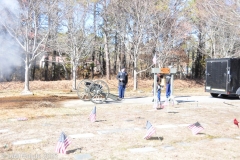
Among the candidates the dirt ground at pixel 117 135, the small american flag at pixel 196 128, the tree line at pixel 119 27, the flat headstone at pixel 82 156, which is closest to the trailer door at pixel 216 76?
the tree line at pixel 119 27

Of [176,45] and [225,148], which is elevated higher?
[176,45]

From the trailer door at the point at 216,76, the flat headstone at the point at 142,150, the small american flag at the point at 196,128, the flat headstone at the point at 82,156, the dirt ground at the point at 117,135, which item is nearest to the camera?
the flat headstone at the point at 82,156

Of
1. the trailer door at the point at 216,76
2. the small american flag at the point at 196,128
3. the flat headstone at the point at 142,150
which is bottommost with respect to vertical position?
Answer: the flat headstone at the point at 142,150

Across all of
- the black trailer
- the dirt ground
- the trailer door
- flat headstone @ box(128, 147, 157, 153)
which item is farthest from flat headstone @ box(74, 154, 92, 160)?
the trailer door

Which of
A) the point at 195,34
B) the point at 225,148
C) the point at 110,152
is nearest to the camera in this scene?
the point at 110,152

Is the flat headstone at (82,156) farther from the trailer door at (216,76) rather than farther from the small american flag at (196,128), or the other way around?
the trailer door at (216,76)

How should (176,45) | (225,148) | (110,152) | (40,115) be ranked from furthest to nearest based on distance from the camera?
1. (176,45)
2. (40,115)
3. (225,148)
4. (110,152)

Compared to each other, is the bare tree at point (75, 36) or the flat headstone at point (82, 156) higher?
the bare tree at point (75, 36)

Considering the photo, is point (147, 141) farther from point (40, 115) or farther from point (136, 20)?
point (136, 20)

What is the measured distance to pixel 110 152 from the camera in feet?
14.9

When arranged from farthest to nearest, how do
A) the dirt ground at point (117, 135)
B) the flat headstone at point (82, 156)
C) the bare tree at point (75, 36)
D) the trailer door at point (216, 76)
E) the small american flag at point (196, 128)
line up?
the bare tree at point (75, 36), the trailer door at point (216, 76), the small american flag at point (196, 128), the dirt ground at point (117, 135), the flat headstone at point (82, 156)

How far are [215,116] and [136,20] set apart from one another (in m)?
12.8

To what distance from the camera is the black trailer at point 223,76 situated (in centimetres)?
1337

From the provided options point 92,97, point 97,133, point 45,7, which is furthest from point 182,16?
point 97,133
